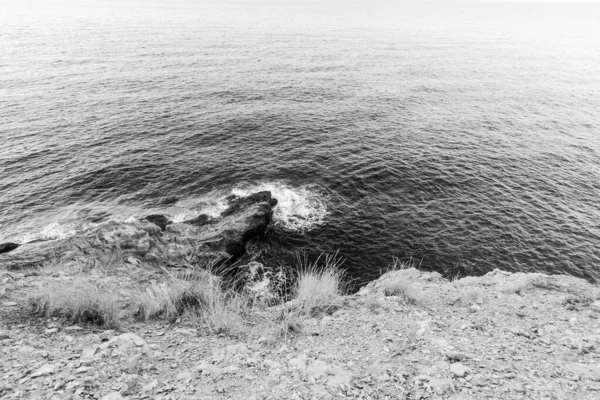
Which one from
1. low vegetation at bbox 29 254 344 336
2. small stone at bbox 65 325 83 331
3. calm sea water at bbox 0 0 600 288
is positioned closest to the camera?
small stone at bbox 65 325 83 331

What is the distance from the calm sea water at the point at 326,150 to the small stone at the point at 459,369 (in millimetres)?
20635

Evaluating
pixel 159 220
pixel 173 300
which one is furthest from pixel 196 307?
pixel 159 220

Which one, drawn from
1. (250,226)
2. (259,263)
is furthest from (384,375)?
(250,226)

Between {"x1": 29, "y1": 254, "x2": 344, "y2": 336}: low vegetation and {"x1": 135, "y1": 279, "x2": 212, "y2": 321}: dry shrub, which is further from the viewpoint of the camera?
{"x1": 135, "y1": 279, "x2": 212, "y2": 321}: dry shrub

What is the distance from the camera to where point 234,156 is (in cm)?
4506

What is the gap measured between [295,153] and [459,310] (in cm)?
3645

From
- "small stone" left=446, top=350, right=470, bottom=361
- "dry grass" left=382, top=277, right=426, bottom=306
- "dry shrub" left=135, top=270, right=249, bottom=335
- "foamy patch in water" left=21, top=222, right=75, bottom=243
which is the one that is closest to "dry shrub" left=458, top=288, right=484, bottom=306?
"dry grass" left=382, top=277, right=426, bottom=306

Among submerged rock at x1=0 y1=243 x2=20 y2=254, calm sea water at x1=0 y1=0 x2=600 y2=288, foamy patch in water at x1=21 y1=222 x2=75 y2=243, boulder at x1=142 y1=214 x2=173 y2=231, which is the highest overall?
calm sea water at x1=0 y1=0 x2=600 y2=288

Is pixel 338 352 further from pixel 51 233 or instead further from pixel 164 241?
pixel 51 233

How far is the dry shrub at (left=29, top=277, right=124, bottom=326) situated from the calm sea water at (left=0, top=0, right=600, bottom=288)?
22179 millimetres

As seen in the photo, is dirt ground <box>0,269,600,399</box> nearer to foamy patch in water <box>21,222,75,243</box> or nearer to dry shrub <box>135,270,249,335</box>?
dry shrub <box>135,270,249,335</box>

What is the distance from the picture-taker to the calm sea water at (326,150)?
32812 millimetres

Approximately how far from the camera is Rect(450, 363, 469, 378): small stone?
7977 millimetres

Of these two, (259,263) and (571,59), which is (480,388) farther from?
(571,59)
